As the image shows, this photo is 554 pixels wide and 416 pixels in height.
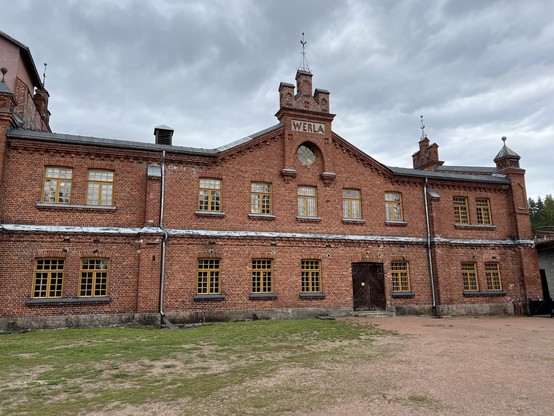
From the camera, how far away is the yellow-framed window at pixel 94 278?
53.3ft

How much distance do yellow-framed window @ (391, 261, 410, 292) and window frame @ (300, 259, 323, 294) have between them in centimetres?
423

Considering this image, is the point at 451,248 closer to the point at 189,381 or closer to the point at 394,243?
the point at 394,243

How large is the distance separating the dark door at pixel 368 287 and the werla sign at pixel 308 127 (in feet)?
23.5

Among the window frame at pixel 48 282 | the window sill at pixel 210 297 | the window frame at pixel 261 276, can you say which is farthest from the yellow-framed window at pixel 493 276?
the window frame at pixel 48 282

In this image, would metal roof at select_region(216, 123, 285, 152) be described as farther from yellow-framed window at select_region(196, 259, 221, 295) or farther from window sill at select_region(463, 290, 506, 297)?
window sill at select_region(463, 290, 506, 297)

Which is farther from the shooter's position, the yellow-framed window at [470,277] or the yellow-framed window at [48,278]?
the yellow-framed window at [470,277]

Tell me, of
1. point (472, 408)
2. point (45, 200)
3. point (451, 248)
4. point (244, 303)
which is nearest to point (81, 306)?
point (45, 200)

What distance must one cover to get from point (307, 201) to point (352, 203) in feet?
8.44

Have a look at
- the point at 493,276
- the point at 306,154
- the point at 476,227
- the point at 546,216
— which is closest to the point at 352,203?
the point at 306,154

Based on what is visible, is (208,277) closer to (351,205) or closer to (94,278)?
(94,278)

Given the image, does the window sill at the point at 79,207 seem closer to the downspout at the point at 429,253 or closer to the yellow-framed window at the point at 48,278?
the yellow-framed window at the point at 48,278

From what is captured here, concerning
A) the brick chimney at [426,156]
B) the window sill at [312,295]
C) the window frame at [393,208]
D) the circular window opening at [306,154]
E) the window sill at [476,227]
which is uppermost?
the brick chimney at [426,156]

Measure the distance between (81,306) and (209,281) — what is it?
516cm

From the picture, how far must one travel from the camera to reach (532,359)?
10.2 meters
